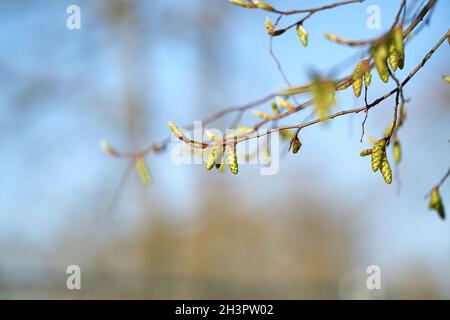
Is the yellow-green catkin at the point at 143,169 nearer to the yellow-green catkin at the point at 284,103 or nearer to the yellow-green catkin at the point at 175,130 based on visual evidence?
the yellow-green catkin at the point at 175,130

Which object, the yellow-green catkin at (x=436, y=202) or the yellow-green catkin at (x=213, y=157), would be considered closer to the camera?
the yellow-green catkin at (x=436, y=202)

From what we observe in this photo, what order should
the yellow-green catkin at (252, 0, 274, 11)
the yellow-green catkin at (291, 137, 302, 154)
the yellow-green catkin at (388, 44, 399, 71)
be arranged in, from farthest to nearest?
the yellow-green catkin at (291, 137, 302, 154) → the yellow-green catkin at (252, 0, 274, 11) → the yellow-green catkin at (388, 44, 399, 71)

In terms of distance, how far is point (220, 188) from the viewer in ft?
25.7

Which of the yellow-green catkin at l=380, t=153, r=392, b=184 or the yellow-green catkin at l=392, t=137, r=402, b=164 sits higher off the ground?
the yellow-green catkin at l=392, t=137, r=402, b=164

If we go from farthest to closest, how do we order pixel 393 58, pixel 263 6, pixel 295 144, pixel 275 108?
pixel 275 108 → pixel 295 144 → pixel 263 6 → pixel 393 58

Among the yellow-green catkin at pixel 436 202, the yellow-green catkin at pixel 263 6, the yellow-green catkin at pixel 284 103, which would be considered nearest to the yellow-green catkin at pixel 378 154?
the yellow-green catkin at pixel 436 202

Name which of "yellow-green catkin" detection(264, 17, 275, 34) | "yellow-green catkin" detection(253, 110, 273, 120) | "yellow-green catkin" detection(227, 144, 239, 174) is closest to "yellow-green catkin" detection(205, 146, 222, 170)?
"yellow-green catkin" detection(227, 144, 239, 174)

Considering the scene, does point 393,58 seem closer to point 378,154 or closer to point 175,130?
point 378,154

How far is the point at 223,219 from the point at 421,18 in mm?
6940

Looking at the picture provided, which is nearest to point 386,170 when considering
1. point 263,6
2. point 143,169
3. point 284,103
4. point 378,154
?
point 378,154

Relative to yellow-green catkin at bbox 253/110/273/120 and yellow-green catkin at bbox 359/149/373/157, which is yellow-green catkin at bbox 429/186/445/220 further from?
yellow-green catkin at bbox 253/110/273/120

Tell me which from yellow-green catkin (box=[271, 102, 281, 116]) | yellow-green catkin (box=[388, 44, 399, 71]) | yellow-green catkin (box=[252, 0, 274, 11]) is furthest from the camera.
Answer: yellow-green catkin (box=[271, 102, 281, 116])

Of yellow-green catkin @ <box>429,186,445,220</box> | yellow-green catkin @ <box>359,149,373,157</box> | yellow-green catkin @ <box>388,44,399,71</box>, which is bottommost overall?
yellow-green catkin @ <box>429,186,445,220</box>
